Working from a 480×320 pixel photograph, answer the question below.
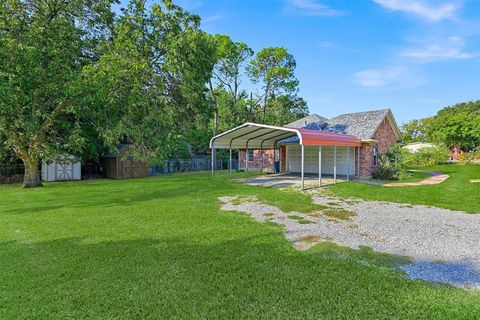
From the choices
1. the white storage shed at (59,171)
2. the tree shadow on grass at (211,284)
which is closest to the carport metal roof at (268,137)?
the tree shadow on grass at (211,284)

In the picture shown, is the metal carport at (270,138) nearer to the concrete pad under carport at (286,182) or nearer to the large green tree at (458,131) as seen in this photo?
the concrete pad under carport at (286,182)

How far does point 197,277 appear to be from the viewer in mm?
3795

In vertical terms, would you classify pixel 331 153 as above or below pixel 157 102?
below

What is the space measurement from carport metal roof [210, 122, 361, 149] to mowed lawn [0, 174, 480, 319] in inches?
284

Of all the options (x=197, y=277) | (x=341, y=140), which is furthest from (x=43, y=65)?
(x=341, y=140)

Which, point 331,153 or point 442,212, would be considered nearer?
point 442,212

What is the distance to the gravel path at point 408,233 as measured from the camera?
13.4 feet

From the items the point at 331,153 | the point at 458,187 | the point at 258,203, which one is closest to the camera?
the point at 258,203

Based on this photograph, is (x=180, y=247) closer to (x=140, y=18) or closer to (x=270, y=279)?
(x=270, y=279)

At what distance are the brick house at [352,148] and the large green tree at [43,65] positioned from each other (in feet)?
43.0

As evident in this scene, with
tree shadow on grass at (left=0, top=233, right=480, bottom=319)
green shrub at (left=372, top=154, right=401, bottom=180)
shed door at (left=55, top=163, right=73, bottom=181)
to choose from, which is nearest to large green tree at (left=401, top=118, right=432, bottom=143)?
green shrub at (left=372, top=154, right=401, bottom=180)

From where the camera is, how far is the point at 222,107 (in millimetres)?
31922

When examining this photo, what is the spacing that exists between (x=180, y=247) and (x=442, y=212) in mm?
7298

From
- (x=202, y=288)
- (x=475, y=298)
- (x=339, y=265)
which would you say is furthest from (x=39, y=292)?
(x=475, y=298)
